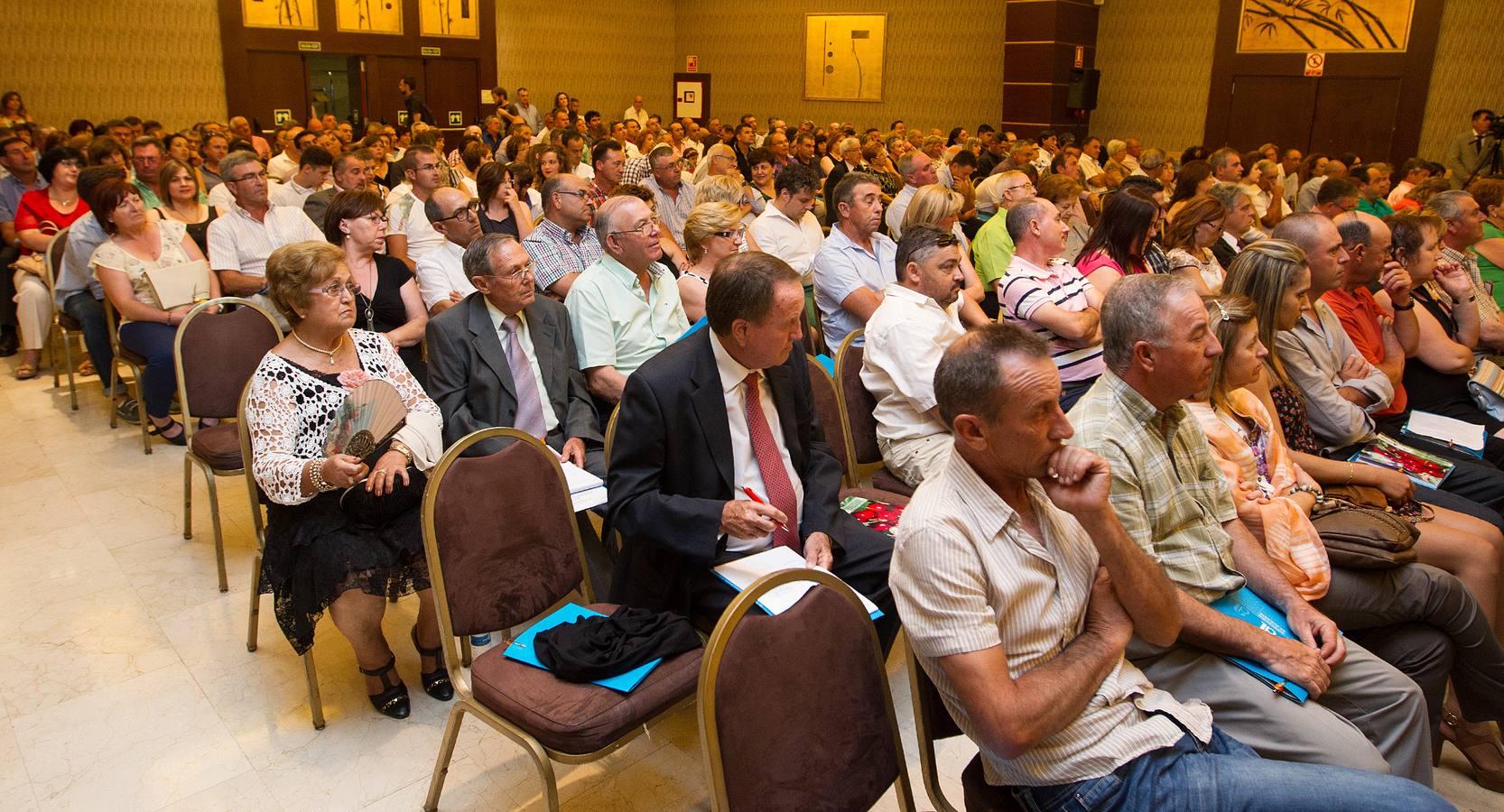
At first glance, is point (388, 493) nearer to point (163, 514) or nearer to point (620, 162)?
point (163, 514)

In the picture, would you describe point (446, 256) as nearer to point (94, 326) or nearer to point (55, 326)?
point (94, 326)

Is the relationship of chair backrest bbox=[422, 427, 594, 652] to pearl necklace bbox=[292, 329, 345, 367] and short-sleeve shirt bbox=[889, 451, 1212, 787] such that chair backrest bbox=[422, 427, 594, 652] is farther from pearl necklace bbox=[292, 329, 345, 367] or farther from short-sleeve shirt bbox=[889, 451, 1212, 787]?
short-sleeve shirt bbox=[889, 451, 1212, 787]

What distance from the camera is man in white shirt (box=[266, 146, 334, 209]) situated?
7.20 meters

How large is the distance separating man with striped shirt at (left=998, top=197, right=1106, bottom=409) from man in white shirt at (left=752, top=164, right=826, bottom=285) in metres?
1.83

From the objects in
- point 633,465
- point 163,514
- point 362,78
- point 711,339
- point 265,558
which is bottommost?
point 163,514

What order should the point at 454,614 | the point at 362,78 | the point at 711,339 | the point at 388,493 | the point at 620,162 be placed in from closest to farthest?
1. the point at 454,614
2. the point at 711,339
3. the point at 388,493
4. the point at 620,162
5. the point at 362,78

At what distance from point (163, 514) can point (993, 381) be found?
392 centimetres

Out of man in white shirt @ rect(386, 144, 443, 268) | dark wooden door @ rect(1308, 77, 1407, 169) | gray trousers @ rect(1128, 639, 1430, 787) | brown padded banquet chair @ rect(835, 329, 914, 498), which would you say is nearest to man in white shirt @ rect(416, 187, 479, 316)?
man in white shirt @ rect(386, 144, 443, 268)

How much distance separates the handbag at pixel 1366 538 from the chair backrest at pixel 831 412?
143cm

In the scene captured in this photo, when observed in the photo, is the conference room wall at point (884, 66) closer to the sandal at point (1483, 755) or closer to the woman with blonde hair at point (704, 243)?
the woman with blonde hair at point (704, 243)

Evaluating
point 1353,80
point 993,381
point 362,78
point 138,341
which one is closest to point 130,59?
point 362,78

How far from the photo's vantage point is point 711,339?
2.54 m

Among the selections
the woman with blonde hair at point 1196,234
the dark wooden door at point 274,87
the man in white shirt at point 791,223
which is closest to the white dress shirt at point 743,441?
the woman with blonde hair at point 1196,234

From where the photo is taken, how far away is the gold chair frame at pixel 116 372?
4.93 meters
